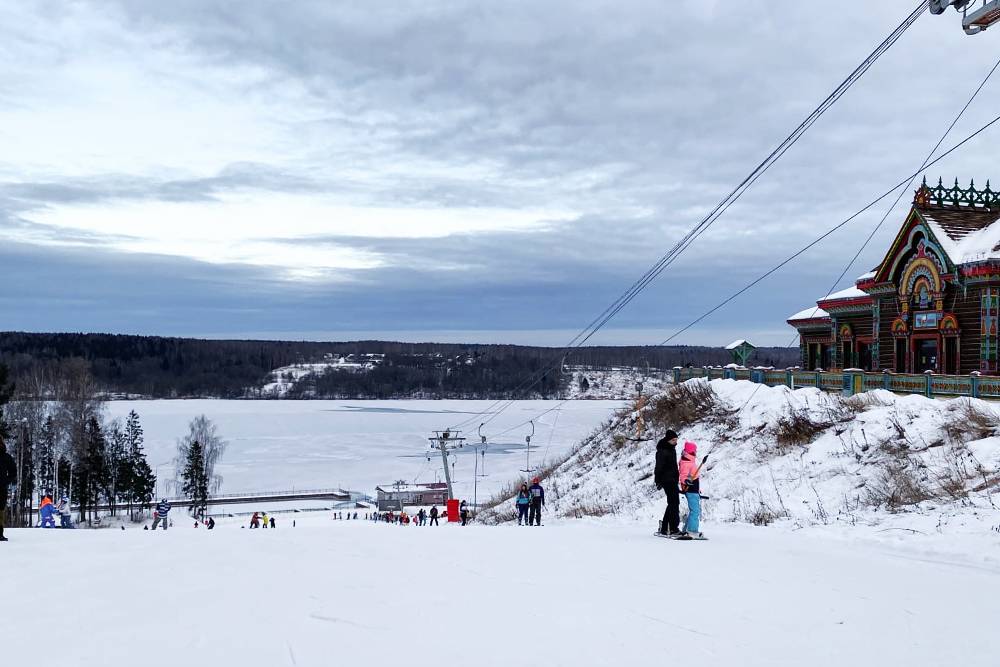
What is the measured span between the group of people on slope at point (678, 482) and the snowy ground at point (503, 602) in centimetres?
41

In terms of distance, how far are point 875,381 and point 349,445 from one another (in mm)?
66077

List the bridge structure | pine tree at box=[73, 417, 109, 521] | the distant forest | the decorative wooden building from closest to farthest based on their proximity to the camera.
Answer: the decorative wooden building
pine tree at box=[73, 417, 109, 521]
the bridge structure
the distant forest

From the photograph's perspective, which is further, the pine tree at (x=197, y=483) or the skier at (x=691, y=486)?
the pine tree at (x=197, y=483)

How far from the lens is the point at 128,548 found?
9.27 m

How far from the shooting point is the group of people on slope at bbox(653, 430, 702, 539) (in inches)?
397

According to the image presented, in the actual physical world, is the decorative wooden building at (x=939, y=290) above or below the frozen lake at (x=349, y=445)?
above

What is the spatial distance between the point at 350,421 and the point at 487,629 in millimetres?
104732

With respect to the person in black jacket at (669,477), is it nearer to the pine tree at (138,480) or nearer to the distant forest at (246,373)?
the pine tree at (138,480)

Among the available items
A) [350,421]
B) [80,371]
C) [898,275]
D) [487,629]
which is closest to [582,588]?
[487,629]

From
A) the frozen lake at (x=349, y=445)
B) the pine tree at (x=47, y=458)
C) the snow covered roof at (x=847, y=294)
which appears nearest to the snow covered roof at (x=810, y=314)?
the snow covered roof at (x=847, y=294)

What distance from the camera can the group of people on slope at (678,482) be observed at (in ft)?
33.1

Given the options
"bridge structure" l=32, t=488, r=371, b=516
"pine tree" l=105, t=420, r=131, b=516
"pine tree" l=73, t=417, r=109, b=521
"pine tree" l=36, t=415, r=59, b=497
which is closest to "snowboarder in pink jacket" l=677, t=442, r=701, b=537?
"pine tree" l=36, t=415, r=59, b=497

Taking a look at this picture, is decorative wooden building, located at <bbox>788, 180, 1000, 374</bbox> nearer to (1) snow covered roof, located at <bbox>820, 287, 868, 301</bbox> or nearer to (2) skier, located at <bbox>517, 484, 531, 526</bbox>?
(1) snow covered roof, located at <bbox>820, 287, 868, 301</bbox>

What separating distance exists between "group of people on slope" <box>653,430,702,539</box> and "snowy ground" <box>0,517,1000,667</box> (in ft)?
1.36
